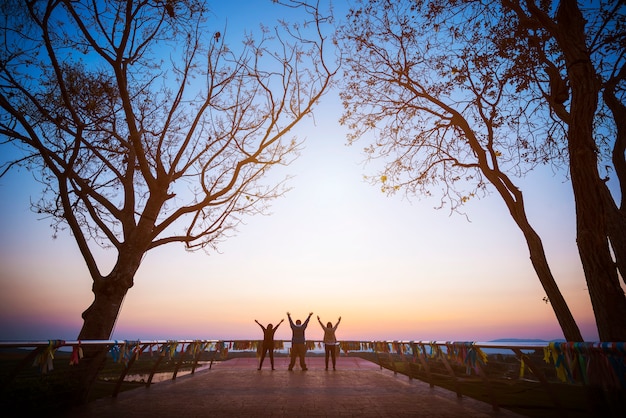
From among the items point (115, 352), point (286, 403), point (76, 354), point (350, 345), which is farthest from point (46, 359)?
point (350, 345)

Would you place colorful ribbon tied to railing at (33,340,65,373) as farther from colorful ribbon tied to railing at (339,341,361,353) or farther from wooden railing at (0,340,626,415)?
colorful ribbon tied to railing at (339,341,361,353)

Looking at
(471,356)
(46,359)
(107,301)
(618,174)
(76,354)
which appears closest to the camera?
(46,359)

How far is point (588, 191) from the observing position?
577cm

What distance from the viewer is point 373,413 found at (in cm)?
618

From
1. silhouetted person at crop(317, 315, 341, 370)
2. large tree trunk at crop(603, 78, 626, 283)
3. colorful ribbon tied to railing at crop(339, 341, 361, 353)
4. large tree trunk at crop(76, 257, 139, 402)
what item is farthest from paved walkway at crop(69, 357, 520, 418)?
colorful ribbon tied to railing at crop(339, 341, 361, 353)

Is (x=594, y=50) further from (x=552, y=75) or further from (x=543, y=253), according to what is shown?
(x=543, y=253)

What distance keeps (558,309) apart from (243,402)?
6.10 m

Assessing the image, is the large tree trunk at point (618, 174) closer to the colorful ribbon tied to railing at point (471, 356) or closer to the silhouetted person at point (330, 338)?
the colorful ribbon tied to railing at point (471, 356)

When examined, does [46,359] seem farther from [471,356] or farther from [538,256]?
[538,256]

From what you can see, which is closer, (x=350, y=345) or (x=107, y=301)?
(x=107, y=301)

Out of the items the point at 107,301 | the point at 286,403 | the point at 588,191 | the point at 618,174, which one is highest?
the point at 618,174

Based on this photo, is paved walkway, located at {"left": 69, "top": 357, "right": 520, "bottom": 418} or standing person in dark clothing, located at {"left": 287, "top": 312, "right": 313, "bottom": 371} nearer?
paved walkway, located at {"left": 69, "top": 357, "right": 520, "bottom": 418}

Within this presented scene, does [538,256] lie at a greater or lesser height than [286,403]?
greater

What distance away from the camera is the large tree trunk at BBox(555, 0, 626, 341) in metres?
5.35
